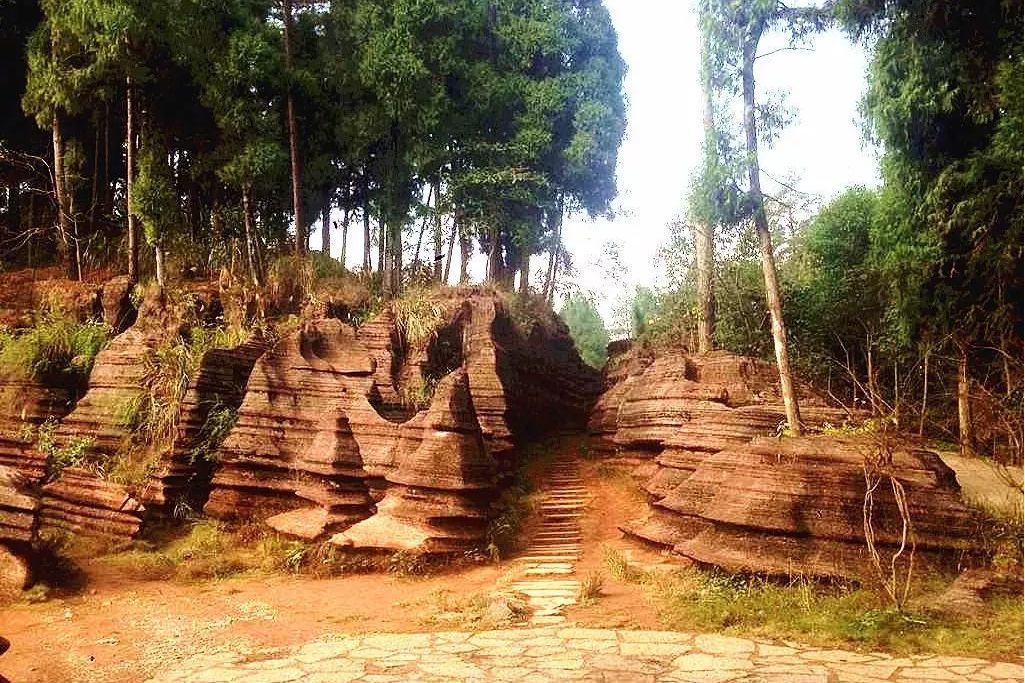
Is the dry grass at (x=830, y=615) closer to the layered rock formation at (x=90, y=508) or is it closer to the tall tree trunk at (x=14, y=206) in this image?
the layered rock formation at (x=90, y=508)

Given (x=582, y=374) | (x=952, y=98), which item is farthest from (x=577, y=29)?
(x=952, y=98)

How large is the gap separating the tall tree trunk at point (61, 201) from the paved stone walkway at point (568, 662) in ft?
39.9

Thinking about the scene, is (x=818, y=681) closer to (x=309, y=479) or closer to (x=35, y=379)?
(x=309, y=479)

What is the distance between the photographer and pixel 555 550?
31.1 ft

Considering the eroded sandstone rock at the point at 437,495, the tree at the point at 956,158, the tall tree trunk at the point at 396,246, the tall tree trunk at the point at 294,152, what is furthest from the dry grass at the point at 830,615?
the tall tree trunk at the point at 294,152

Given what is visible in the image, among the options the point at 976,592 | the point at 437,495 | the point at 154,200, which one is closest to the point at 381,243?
the point at 154,200

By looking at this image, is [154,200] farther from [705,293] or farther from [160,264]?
[705,293]

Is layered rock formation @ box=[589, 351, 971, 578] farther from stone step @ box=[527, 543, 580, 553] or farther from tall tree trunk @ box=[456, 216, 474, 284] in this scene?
tall tree trunk @ box=[456, 216, 474, 284]

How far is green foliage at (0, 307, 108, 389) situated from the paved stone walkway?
772cm

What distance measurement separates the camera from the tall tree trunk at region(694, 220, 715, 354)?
48.2 feet

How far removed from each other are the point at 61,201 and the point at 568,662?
14.5 m

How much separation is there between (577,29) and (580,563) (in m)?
12.1

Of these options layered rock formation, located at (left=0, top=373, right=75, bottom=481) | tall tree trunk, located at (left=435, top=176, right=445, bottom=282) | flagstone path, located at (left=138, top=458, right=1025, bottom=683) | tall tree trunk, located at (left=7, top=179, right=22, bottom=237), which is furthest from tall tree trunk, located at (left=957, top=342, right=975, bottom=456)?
tall tree trunk, located at (left=7, top=179, right=22, bottom=237)

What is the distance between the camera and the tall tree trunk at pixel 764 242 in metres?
9.20
